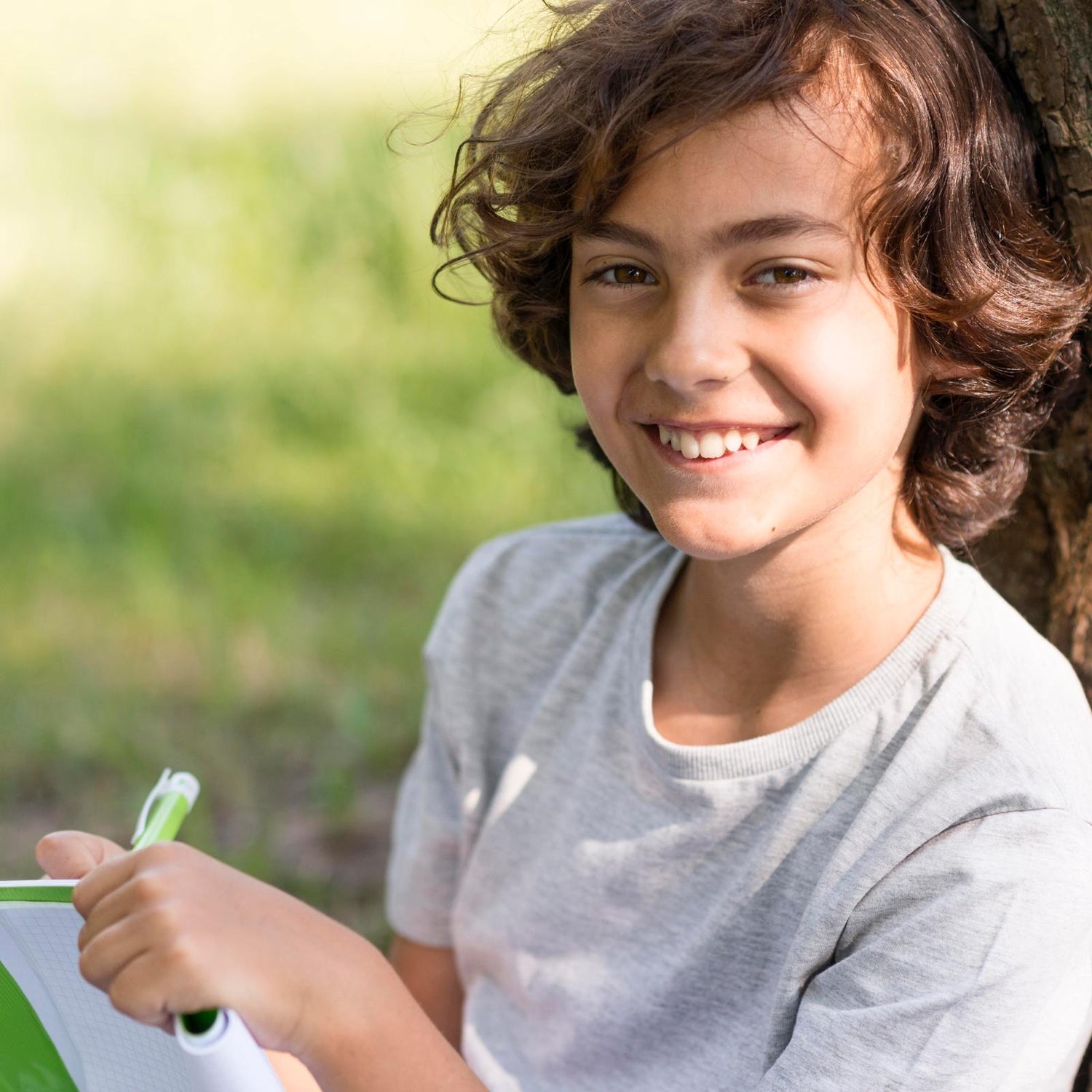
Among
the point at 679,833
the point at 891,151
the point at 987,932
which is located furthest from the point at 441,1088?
the point at 891,151

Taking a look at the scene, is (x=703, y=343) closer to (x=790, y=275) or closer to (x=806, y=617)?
(x=790, y=275)

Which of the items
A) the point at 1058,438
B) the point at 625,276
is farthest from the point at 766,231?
the point at 1058,438

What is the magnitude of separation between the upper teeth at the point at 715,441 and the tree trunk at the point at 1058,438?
1.26 ft

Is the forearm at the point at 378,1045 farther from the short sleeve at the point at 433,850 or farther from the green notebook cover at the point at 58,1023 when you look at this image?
the short sleeve at the point at 433,850

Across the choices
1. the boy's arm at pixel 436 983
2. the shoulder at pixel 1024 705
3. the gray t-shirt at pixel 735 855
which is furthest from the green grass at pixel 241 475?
the shoulder at pixel 1024 705

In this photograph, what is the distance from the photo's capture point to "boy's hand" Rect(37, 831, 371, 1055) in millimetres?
1086

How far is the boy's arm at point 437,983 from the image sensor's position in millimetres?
1717

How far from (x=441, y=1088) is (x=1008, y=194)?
37.3 inches

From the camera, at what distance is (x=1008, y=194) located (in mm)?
1311

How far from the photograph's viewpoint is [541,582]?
1.68 metres

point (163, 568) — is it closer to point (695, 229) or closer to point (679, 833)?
point (679, 833)

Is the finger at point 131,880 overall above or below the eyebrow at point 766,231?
below

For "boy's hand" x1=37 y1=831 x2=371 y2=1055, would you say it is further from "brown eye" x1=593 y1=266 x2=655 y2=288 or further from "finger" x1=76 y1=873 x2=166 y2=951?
"brown eye" x1=593 y1=266 x2=655 y2=288

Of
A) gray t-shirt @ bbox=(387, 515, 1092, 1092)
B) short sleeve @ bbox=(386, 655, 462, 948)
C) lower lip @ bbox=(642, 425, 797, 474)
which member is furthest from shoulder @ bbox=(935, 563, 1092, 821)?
short sleeve @ bbox=(386, 655, 462, 948)
